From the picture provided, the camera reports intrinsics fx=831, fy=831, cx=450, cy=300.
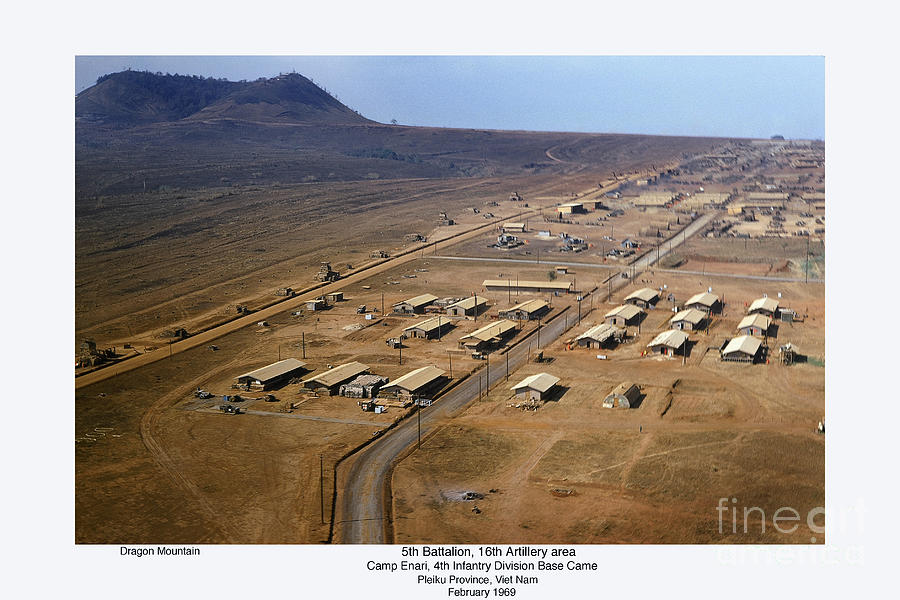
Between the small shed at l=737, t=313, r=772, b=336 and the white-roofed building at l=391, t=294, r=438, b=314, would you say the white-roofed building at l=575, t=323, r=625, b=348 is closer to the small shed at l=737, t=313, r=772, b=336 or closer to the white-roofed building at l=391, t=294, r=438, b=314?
the small shed at l=737, t=313, r=772, b=336

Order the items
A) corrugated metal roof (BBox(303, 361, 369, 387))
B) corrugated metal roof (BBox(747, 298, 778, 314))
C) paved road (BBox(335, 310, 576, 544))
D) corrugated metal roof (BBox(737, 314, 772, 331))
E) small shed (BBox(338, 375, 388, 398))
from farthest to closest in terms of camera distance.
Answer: corrugated metal roof (BBox(747, 298, 778, 314)), corrugated metal roof (BBox(737, 314, 772, 331)), corrugated metal roof (BBox(303, 361, 369, 387)), small shed (BBox(338, 375, 388, 398)), paved road (BBox(335, 310, 576, 544))

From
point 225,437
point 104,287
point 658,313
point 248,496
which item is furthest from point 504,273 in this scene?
point 248,496

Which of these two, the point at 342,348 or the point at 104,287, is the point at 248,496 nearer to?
the point at 342,348

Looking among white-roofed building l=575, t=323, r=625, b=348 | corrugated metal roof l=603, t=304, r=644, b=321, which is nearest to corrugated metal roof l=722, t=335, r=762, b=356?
white-roofed building l=575, t=323, r=625, b=348

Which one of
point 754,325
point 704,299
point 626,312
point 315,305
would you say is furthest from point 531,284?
point 754,325

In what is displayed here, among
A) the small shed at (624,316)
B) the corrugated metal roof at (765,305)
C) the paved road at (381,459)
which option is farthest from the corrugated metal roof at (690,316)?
the paved road at (381,459)

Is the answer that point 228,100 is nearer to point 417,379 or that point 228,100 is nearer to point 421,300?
point 421,300

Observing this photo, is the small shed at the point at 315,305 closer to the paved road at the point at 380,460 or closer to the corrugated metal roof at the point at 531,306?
the corrugated metal roof at the point at 531,306
